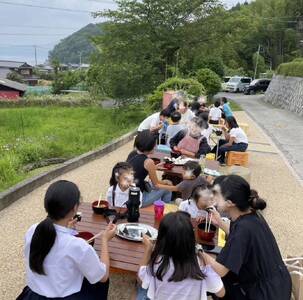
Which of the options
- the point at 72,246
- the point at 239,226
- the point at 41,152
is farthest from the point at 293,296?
the point at 41,152

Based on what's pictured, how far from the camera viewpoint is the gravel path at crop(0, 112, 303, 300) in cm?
390

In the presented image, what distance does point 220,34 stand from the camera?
75.7ft

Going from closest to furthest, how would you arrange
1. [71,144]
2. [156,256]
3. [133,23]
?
[156,256] < [71,144] < [133,23]

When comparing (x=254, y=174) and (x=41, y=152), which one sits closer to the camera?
(x=254, y=174)

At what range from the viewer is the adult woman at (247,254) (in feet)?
8.39

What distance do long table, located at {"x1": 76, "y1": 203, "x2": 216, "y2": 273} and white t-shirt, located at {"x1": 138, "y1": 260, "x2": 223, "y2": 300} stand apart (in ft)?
1.32

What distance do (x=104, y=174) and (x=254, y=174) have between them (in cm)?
304

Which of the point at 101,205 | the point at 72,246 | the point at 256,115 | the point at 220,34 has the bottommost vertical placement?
the point at 256,115

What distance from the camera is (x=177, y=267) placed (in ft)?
7.65

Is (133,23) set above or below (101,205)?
above

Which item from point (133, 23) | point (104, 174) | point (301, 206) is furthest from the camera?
point (133, 23)

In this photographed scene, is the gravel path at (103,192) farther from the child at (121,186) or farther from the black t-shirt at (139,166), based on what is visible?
the black t-shirt at (139,166)

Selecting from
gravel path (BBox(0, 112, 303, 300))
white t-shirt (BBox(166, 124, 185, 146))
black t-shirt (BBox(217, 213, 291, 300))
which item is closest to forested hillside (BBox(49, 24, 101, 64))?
gravel path (BBox(0, 112, 303, 300))

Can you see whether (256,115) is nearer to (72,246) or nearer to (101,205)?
(101,205)
